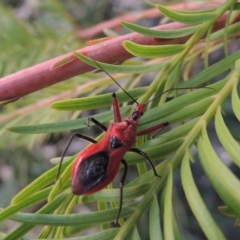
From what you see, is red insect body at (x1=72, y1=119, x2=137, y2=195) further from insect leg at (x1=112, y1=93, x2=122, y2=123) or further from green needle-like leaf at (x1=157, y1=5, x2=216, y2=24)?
green needle-like leaf at (x1=157, y1=5, x2=216, y2=24)

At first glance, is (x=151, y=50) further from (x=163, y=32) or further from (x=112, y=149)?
(x=112, y=149)

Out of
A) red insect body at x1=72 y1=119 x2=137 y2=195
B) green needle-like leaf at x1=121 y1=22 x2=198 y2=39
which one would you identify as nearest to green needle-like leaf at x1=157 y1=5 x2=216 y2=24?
green needle-like leaf at x1=121 y1=22 x2=198 y2=39

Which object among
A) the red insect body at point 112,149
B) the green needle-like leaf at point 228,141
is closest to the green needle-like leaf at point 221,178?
the green needle-like leaf at point 228,141

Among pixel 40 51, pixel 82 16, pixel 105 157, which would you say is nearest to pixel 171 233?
pixel 105 157

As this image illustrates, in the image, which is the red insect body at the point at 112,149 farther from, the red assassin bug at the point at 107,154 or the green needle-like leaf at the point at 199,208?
the green needle-like leaf at the point at 199,208

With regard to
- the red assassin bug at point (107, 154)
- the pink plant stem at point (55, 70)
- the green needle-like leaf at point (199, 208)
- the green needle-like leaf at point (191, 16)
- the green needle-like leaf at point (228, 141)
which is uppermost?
the green needle-like leaf at point (191, 16)

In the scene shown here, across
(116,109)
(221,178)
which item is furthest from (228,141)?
(116,109)

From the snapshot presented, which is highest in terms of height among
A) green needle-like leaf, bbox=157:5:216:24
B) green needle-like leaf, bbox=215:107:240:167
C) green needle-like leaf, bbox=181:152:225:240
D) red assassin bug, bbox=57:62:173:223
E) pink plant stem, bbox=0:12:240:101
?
green needle-like leaf, bbox=157:5:216:24

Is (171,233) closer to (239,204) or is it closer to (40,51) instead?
(239,204)
